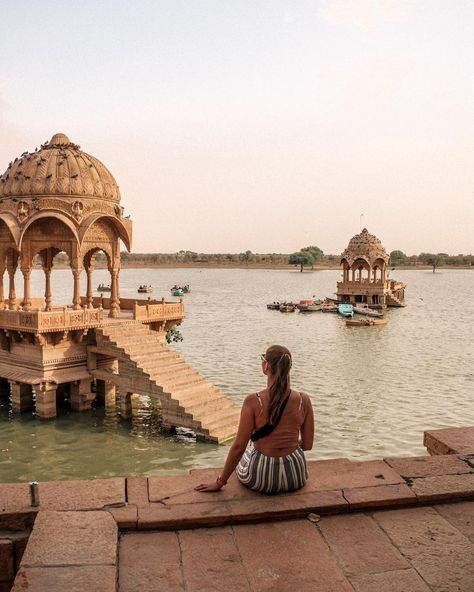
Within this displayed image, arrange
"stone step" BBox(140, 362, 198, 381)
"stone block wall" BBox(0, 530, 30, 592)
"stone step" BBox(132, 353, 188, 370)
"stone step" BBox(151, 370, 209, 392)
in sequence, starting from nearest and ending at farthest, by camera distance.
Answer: "stone block wall" BBox(0, 530, 30, 592), "stone step" BBox(151, 370, 209, 392), "stone step" BBox(140, 362, 198, 381), "stone step" BBox(132, 353, 188, 370)

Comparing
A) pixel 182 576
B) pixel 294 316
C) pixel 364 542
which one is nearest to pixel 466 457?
pixel 364 542

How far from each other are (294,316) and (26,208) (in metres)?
36.6

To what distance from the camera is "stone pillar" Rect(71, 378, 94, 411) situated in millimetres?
16844

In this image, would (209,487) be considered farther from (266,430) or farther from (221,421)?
(221,421)

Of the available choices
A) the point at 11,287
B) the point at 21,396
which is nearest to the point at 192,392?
the point at 21,396

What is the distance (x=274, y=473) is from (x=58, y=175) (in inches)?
575

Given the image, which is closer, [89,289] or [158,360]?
[158,360]

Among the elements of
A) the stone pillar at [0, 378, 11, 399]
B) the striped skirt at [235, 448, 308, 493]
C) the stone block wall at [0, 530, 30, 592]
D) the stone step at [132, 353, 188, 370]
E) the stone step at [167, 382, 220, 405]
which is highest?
the striped skirt at [235, 448, 308, 493]

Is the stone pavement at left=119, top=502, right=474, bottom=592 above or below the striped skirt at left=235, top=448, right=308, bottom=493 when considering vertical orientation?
below

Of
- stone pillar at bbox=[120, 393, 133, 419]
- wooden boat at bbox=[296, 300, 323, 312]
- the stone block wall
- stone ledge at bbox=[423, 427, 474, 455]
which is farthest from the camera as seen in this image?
wooden boat at bbox=[296, 300, 323, 312]

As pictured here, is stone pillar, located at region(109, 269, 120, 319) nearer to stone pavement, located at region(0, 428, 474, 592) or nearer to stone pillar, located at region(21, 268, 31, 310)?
stone pillar, located at region(21, 268, 31, 310)

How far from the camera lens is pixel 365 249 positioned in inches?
2212

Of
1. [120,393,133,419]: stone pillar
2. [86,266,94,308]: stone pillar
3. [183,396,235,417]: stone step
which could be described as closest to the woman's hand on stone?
[183,396,235,417]: stone step

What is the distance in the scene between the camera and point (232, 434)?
14.2 meters
